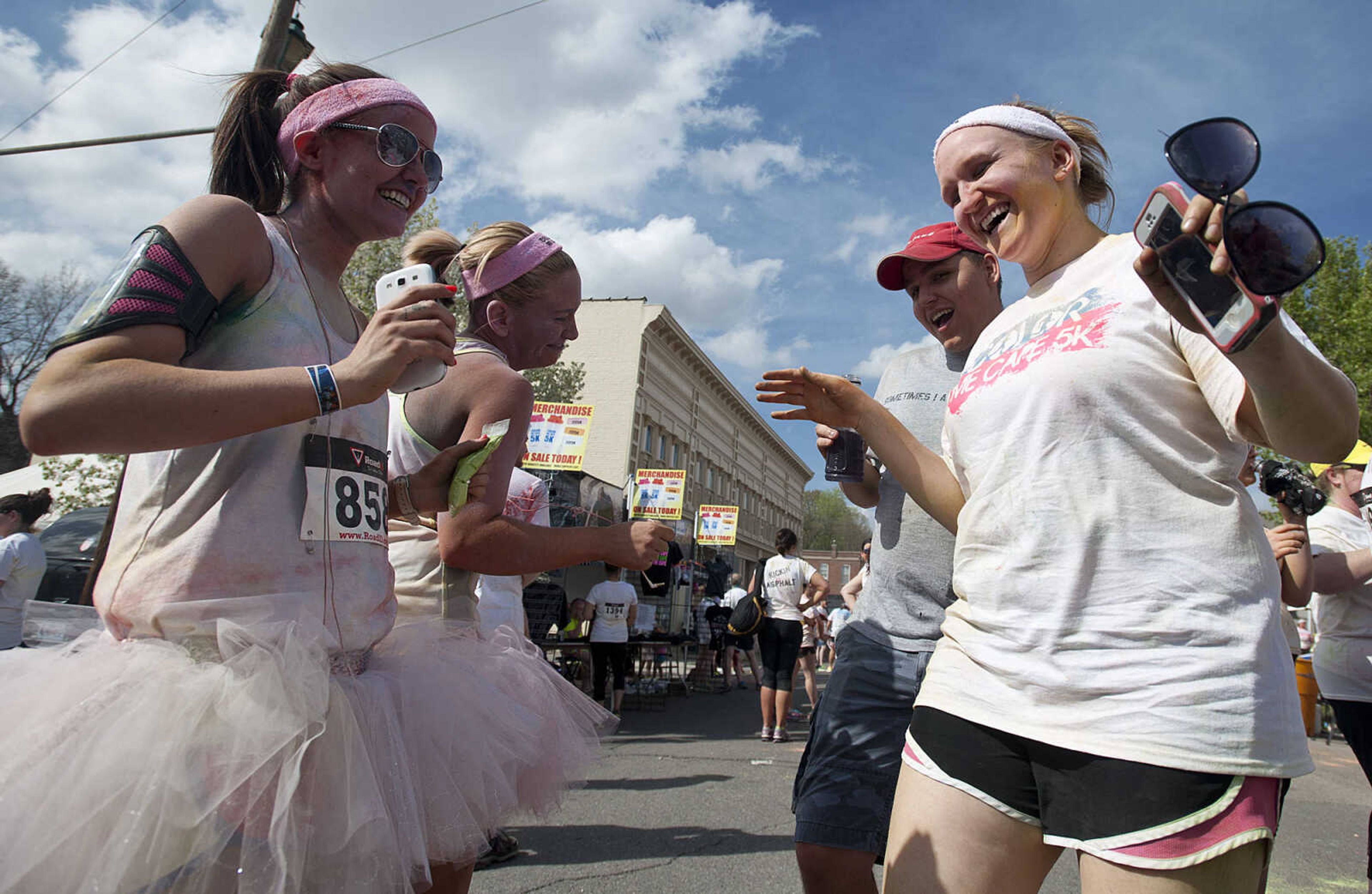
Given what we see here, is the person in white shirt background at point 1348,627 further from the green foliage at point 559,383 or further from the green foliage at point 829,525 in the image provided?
the green foliage at point 829,525

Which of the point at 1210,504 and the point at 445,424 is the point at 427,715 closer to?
the point at 445,424

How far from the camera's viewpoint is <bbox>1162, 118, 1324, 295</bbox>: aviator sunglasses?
106 centimetres

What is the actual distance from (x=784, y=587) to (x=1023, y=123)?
800 cm

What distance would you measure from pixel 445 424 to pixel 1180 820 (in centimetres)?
168

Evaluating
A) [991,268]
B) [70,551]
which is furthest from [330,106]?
[70,551]

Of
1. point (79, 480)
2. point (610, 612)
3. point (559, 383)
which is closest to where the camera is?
point (610, 612)

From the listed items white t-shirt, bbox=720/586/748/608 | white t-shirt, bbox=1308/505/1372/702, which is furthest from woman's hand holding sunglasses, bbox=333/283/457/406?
white t-shirt, bbox=720/586/748/608

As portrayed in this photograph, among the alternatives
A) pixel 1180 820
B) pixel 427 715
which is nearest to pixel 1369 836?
pixel 1180 820

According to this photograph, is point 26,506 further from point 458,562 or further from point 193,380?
point 193,380

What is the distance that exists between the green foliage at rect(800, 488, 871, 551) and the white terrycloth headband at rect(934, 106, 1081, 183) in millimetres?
A: 96571

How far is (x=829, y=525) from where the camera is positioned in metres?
102

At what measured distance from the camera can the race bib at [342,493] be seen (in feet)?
4.79

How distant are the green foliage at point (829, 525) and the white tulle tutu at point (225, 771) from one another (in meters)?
97.3

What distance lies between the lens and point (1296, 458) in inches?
56.1
